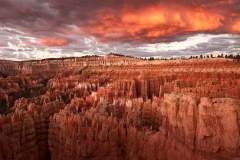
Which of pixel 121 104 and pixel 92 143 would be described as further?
pixel 121 104

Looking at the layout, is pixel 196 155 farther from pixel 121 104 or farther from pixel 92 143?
pixel 121 104

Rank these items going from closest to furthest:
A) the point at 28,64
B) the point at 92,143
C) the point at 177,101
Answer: the point at 177,101 → the point at 92,143 → the point at 28,64

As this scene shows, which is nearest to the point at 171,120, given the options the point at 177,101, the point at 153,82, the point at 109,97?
the point at 177,101

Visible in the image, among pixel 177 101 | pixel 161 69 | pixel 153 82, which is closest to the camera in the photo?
pixel 177 101

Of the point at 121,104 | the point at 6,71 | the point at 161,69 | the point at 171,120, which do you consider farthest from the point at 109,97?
the point at 6,71

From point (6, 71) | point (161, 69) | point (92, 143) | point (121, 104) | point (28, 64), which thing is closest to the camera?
point (92, 143)

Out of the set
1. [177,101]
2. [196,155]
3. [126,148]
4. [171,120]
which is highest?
[177,101]

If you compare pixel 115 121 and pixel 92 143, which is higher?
pixel 115 121

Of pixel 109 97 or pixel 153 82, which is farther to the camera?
pixel 153 82

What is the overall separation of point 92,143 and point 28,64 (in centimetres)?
9645

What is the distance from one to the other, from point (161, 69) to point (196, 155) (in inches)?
1849

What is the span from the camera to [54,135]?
14430 millimetres

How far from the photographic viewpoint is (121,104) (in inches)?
768

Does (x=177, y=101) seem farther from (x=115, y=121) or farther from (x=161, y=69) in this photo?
(x=161, y=69)
